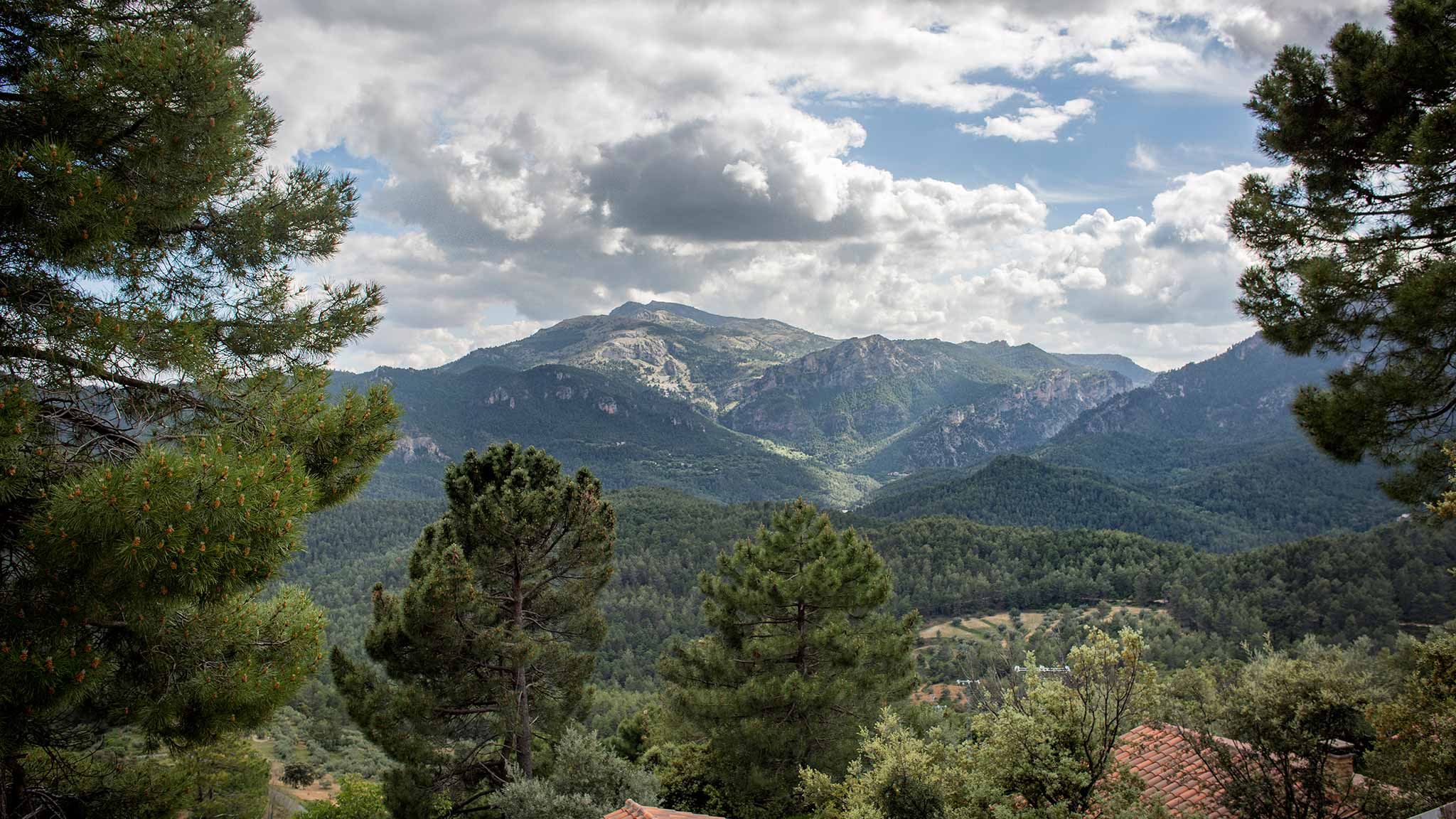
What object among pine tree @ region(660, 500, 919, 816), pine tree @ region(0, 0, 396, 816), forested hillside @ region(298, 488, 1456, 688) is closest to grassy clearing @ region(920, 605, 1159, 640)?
forested hillside @ region(298, 488, 1456, 688)

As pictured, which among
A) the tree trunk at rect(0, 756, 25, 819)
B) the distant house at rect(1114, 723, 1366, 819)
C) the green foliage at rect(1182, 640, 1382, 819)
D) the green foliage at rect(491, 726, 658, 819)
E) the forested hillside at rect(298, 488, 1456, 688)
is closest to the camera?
the tree trunk at rect(0, 756, 25, 819)

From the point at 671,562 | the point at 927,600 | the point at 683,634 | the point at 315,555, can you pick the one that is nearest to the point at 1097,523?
the point at 927,600

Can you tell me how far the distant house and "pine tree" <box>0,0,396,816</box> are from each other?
32.0ft

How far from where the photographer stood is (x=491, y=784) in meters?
13.9

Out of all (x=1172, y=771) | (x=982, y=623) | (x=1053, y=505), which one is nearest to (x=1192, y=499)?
(x=1053, y=505)

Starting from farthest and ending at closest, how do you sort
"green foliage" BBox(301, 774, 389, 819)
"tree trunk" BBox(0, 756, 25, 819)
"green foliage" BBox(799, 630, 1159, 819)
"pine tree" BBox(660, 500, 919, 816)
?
"green foliage" BBox(301, 774, 389, 819) < "pine tree" BBox(660, 500, 919, 816) < "green foliage" BBox(799, 630, 1159, 819) < "tree trunk" BBox(0, 756, 25, 819)

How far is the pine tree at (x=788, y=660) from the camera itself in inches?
610

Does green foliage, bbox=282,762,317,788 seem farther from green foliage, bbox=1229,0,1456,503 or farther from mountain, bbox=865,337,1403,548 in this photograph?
mountain, bbox=865,337,1403,548

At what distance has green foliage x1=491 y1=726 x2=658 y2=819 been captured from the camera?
35.8ft

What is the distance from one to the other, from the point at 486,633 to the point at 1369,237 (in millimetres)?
13485

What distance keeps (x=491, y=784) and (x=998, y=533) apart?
100174 mm

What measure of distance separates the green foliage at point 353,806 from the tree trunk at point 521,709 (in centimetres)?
608

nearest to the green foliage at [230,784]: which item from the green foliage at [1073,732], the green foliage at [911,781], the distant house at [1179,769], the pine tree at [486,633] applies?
the pine tree at [486,633]

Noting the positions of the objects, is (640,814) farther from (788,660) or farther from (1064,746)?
(1064,746)
